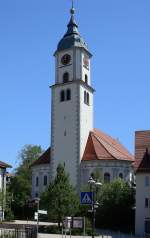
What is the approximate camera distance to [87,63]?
76812mm

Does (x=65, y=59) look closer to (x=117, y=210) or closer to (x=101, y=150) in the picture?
(x=101, y=150)

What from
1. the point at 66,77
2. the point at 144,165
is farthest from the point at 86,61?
the point at 144,165

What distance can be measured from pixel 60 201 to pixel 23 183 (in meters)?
38.3

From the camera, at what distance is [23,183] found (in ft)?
292

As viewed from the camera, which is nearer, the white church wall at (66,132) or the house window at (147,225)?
the house window at (147,225)

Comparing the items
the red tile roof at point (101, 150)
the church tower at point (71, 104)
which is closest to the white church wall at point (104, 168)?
the red tile roof at point (101, 150)

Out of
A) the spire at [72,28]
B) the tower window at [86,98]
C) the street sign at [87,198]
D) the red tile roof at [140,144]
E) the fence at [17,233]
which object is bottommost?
the fence at [17,233]

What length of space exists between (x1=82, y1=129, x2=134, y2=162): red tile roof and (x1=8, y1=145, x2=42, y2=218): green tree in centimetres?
1282

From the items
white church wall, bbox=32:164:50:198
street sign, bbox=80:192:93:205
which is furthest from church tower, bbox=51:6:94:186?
street sign, bbox=80:192:93:205

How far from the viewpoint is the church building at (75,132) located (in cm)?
7156

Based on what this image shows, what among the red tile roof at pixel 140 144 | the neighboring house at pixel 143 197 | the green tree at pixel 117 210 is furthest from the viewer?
the red tile roof at pixel 140 144

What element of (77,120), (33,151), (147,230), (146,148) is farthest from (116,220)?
(33,151)

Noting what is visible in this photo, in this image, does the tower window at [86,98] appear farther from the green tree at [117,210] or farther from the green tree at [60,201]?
the green tree at [60,201]

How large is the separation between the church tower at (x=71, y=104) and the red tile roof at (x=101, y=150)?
832 mm
